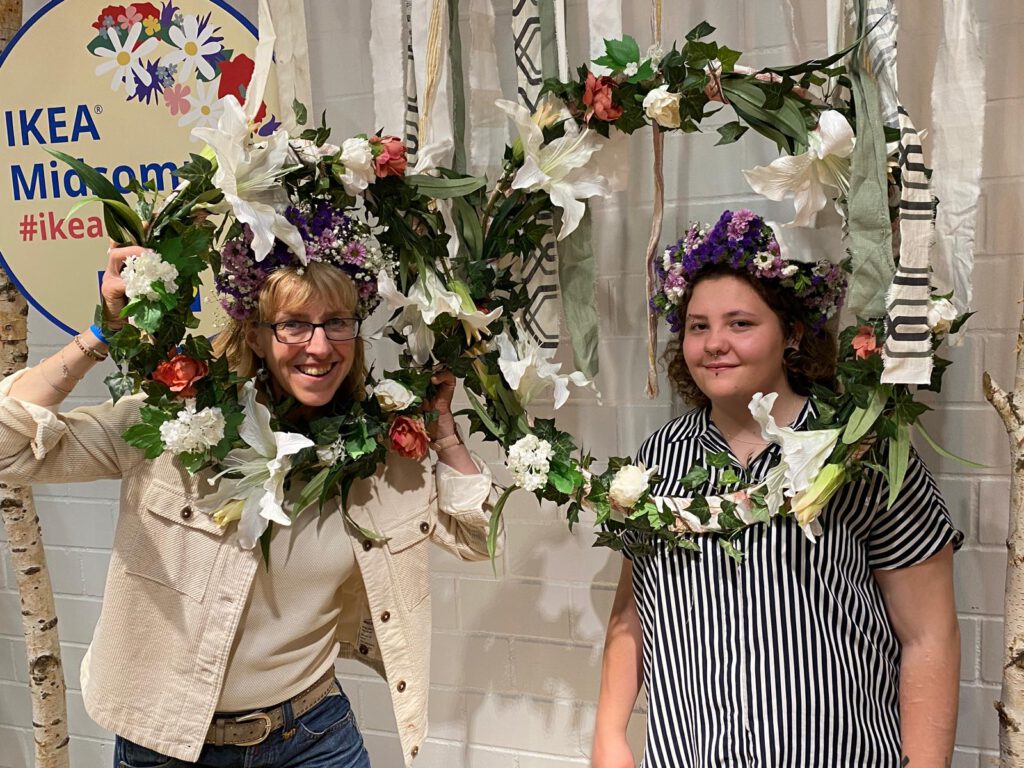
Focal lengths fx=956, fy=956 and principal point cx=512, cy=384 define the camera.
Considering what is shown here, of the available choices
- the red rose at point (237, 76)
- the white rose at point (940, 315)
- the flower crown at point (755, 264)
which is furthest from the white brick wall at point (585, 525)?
the white rose at point (940, 315)

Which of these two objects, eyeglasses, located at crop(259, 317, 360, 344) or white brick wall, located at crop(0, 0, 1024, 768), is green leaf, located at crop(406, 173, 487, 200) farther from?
white brick wall, located at crop(0, 0, 1024, 768)

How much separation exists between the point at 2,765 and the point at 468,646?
141cm

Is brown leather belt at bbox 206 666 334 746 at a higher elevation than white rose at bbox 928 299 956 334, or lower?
lower

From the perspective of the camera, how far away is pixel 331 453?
1.51 meters

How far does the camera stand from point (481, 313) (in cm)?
153

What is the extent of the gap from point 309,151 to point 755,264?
2.33ft

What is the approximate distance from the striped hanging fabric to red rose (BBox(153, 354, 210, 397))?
54cm

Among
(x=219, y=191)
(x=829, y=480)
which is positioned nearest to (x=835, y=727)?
(x=829, y=480)

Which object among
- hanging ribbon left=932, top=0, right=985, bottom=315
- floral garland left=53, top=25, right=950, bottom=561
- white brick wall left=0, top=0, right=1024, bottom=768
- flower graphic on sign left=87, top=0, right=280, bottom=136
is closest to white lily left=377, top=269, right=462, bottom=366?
floral garland left=53, top=25, right=950, bottom=561

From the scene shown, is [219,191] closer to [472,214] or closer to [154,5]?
[472,214]

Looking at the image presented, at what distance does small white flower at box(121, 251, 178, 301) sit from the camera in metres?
1.34

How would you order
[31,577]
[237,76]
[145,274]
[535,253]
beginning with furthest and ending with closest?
1. [31,577]
2. [237,76]
3. [535,253]
4. [145,274]

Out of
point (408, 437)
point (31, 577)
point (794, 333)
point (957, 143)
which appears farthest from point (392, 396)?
point (31, 577)

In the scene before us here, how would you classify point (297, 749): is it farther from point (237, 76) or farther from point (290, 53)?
point (237, 76)
